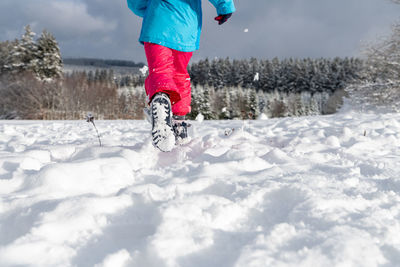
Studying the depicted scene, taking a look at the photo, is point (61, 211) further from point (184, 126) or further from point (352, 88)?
point (352, 88)

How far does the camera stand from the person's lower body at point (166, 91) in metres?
1.64

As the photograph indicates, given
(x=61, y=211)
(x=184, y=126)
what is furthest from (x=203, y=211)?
(x=184, y=126)

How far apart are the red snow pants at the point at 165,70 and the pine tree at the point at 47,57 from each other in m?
29.8

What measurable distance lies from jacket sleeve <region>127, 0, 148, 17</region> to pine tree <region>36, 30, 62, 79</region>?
2959 centimetres

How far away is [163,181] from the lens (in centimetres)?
121

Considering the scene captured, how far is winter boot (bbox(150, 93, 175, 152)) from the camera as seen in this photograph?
161 centimetres

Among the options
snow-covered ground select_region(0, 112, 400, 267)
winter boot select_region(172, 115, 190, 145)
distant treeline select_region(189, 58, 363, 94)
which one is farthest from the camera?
distant treeline select_region(189, 58, 363, 94)

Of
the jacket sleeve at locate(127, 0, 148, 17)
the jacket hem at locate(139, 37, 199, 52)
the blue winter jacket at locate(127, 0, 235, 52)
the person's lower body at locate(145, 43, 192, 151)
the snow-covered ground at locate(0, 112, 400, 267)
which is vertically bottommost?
the snow-covered ground at locate(0, 112, 400, 267)

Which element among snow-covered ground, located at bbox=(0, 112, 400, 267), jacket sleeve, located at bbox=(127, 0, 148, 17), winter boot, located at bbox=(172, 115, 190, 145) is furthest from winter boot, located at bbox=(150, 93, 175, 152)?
jacket sleeve, located at bbox=(127, 0, 148, 17)

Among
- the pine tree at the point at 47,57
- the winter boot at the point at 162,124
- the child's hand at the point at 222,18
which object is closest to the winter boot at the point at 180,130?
the winter boot at the point at 162,124

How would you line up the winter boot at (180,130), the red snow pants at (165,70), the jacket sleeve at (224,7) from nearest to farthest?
the red snow pants at (165,70)
the jacket sleeve at (224,7)
the winter boot at (180,130)

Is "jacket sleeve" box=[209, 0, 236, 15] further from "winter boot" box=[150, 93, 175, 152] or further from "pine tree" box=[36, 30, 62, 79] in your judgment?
"pine tree" box=[36, 30, 62, 79]

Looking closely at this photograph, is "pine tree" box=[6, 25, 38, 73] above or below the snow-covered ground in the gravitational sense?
above

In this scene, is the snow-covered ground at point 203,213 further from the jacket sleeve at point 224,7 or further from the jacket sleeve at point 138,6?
the jacket sleeve at point 138,6
